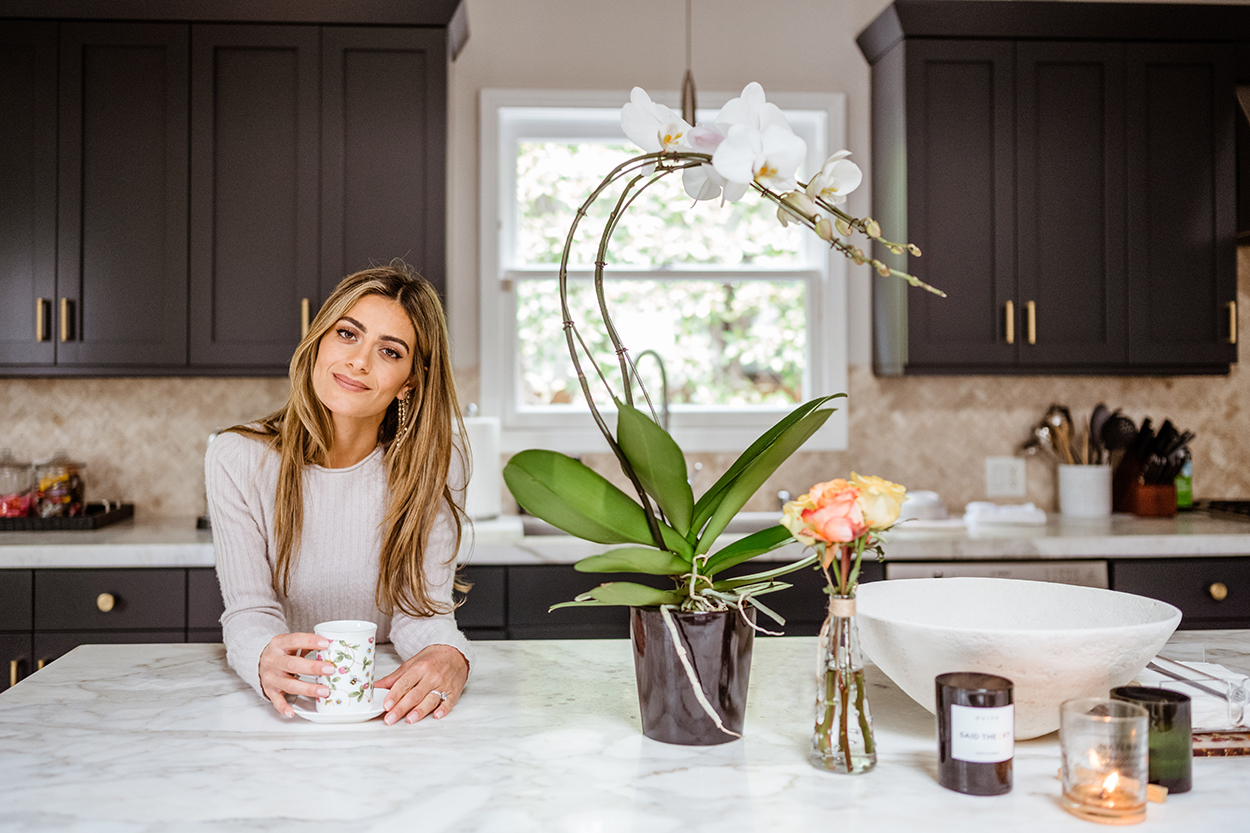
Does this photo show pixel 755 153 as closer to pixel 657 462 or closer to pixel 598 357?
pixel 657 462

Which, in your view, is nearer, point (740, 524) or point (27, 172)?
point (27, 172)

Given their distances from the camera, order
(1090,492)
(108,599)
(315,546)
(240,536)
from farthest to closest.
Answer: (1090,492)
(108,599)
(315,546)
(240,536)

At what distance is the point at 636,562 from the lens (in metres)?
1.02

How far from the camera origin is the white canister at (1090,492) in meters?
3.01

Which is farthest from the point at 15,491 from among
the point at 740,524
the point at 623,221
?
the point at 740,524

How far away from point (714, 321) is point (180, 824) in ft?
8.28

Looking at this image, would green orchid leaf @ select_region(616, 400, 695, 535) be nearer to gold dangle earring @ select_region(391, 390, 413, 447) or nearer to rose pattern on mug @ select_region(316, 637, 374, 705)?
rose pattern on mug @ select_region(316, 637, 374, 705)

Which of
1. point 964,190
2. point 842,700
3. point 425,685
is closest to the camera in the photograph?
point 842,700

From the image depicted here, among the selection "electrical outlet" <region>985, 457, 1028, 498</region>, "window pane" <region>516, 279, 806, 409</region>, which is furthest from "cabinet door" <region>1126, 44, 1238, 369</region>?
"window pane" <region>516, 279, 806, 409</region>

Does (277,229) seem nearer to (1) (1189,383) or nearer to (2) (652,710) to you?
(2) (652,710)

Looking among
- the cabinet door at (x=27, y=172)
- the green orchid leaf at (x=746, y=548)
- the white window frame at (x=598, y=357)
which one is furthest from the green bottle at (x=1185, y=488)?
the cabinet door at (x=27, y=172)

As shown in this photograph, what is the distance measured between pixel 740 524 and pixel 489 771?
1.93m

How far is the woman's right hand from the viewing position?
1119 millimetres

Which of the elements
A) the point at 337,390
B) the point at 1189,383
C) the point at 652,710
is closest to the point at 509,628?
the point at 337,390
